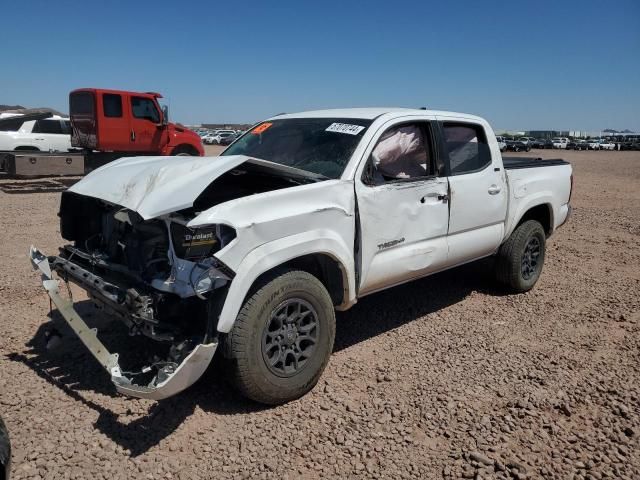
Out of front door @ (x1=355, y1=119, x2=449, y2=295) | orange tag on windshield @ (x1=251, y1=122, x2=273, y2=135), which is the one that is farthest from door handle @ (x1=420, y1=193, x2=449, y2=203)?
orange tag on windshield @ (x1=251, y1=122, x2=273, y2=135)

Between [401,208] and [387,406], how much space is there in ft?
4.62

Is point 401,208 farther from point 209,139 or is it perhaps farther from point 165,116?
point 209,139

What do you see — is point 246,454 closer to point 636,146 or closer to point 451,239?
point 451,239

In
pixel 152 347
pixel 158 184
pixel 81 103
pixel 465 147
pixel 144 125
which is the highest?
pixel 81 103

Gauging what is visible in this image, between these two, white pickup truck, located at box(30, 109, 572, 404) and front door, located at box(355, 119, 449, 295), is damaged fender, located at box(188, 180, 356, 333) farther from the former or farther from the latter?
front door, located at box(355, 119, 449, 295)

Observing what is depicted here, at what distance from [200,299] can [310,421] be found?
3.28 ft

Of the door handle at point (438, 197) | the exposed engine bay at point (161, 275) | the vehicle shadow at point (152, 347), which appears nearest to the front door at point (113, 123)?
the vehicle shadow at point (152, 347)

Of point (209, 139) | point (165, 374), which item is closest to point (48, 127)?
point (165, 374)

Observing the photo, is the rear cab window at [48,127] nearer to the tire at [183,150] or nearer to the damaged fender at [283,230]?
the tire at [183,150]

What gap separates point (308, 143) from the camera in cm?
403

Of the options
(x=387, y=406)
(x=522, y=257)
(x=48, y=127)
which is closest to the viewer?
(x=387, y=406)

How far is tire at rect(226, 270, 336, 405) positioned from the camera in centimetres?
287

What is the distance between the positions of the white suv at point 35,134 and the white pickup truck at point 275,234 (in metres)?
13.6

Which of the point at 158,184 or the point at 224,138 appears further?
the point at 224,138
